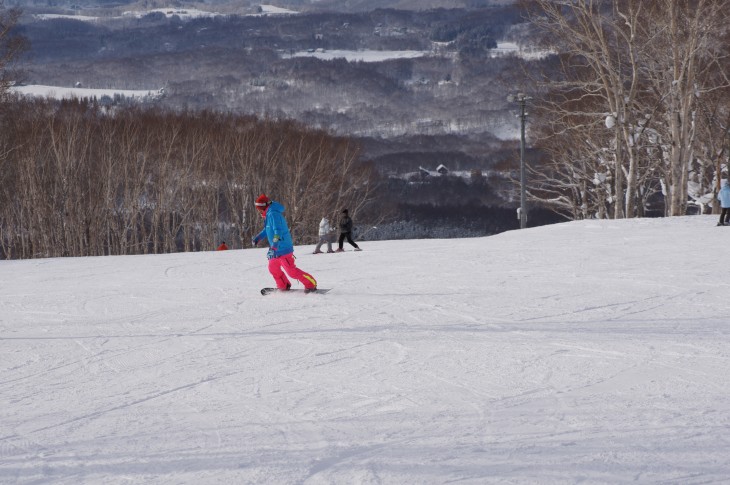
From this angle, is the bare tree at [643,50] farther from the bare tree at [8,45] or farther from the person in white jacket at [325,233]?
the bare tree at [8,45]

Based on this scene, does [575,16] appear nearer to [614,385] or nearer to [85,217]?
[614,385]

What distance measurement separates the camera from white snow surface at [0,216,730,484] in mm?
4738

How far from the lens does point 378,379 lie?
6762 millimetres

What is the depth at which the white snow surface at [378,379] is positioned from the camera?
4.74 metres

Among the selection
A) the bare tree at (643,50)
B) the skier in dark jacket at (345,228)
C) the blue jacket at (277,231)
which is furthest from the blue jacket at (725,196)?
the blue jacket at (277,231)

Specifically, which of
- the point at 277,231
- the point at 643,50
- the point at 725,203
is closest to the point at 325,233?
the point at 277,231

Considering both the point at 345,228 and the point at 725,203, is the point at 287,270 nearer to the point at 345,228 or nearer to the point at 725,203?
the point at 345,228

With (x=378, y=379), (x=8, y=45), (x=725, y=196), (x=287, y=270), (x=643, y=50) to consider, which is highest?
(x=8, y=45)

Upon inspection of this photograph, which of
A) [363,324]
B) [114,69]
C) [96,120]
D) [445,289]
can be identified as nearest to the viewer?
[363,324]

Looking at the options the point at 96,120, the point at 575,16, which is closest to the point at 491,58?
the point at 96,120

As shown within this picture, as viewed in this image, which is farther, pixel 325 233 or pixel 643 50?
pixel 643 50

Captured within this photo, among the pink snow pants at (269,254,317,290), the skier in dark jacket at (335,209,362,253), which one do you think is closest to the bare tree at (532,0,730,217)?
the skier in dark jacket at (335,209,362,253)

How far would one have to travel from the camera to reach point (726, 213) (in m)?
20.4

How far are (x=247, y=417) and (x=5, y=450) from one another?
1.58 m
